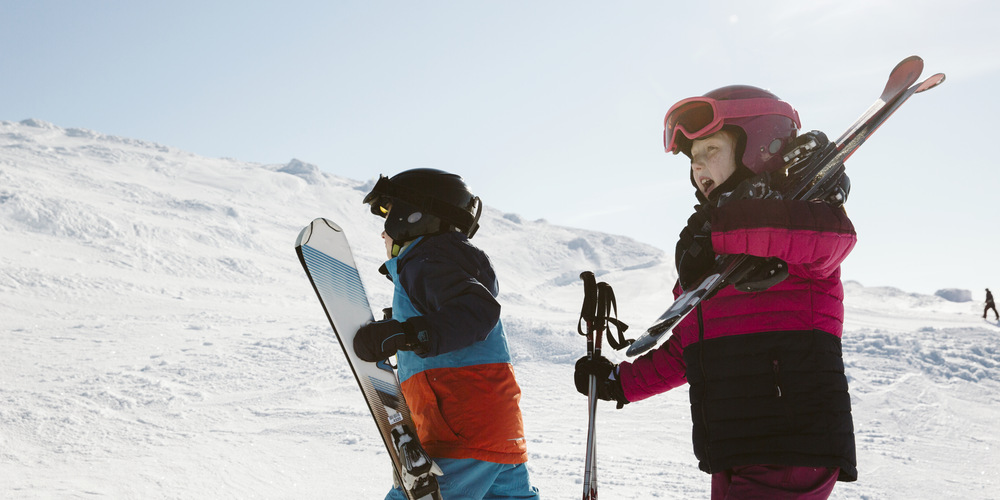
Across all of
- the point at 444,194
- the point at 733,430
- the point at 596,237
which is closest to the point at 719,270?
the point at 733,430

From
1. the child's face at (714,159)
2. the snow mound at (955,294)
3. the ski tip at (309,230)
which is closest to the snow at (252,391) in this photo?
the ski tip at (309,230)

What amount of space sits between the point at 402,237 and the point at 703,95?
4.08 ft

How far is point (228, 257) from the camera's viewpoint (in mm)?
19594

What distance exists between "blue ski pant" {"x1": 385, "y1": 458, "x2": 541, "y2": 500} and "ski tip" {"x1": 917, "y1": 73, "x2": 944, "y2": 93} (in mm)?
1846

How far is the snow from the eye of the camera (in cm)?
475

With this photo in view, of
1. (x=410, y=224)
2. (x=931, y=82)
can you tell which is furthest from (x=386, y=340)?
(x=931, y=82)

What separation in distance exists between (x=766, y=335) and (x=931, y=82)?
3.32ft

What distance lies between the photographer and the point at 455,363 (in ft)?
7.48

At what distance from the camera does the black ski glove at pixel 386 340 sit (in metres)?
2.04

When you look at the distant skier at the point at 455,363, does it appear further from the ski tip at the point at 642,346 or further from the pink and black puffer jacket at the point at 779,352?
the pink and black puffer jacket at the point at 779,352

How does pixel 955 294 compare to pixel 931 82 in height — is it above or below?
below

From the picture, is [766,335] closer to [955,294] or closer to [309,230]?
[309,230]

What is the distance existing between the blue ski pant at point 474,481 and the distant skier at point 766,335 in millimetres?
738

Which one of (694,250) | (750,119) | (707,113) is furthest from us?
(707,113)
